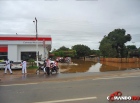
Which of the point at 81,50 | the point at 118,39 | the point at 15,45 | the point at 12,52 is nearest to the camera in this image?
the point at 12,52

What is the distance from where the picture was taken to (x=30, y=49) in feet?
122

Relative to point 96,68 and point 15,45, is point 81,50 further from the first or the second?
point 96,68

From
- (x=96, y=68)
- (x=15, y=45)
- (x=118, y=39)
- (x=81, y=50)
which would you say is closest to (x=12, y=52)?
(x=15, y=45)

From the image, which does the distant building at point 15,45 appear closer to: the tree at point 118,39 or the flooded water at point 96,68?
the flooded water at point 96,68

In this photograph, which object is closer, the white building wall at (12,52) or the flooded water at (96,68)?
the flooded water at (96,68)

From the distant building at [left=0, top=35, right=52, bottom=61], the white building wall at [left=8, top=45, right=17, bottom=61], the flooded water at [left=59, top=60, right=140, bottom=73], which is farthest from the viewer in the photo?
the distant building at [left=0, top=35, right=52, bottom=61]

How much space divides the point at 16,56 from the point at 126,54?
46857 mm

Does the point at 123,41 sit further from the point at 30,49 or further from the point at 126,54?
the point at 30,49

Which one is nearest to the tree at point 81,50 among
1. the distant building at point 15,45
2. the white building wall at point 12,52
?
the distant building at point 15,45

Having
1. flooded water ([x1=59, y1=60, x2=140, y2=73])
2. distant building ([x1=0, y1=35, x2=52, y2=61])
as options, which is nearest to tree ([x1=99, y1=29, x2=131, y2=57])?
flooded water ([x1=59, y1=60, x2=140, y2=73])

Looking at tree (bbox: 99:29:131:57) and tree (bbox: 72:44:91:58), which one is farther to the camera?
tree (bbox: 72:44:91:58)

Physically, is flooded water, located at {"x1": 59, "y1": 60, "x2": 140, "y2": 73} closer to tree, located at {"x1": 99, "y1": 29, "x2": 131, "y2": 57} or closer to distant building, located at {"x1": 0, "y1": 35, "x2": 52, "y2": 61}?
distant building, located at {"x1": 0, "y1": 35, "x2": 52, "y2": 61}

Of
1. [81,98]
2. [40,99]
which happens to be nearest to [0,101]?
[40,99]

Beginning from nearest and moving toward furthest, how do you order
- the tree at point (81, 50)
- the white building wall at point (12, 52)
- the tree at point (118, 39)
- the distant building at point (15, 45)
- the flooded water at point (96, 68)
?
the flooded water at point (96, 68)
the white building wall at point (12, 52)
the distant building at point (15, 45)
the tree at point (118, 39)
the tree at point (81, 50)
